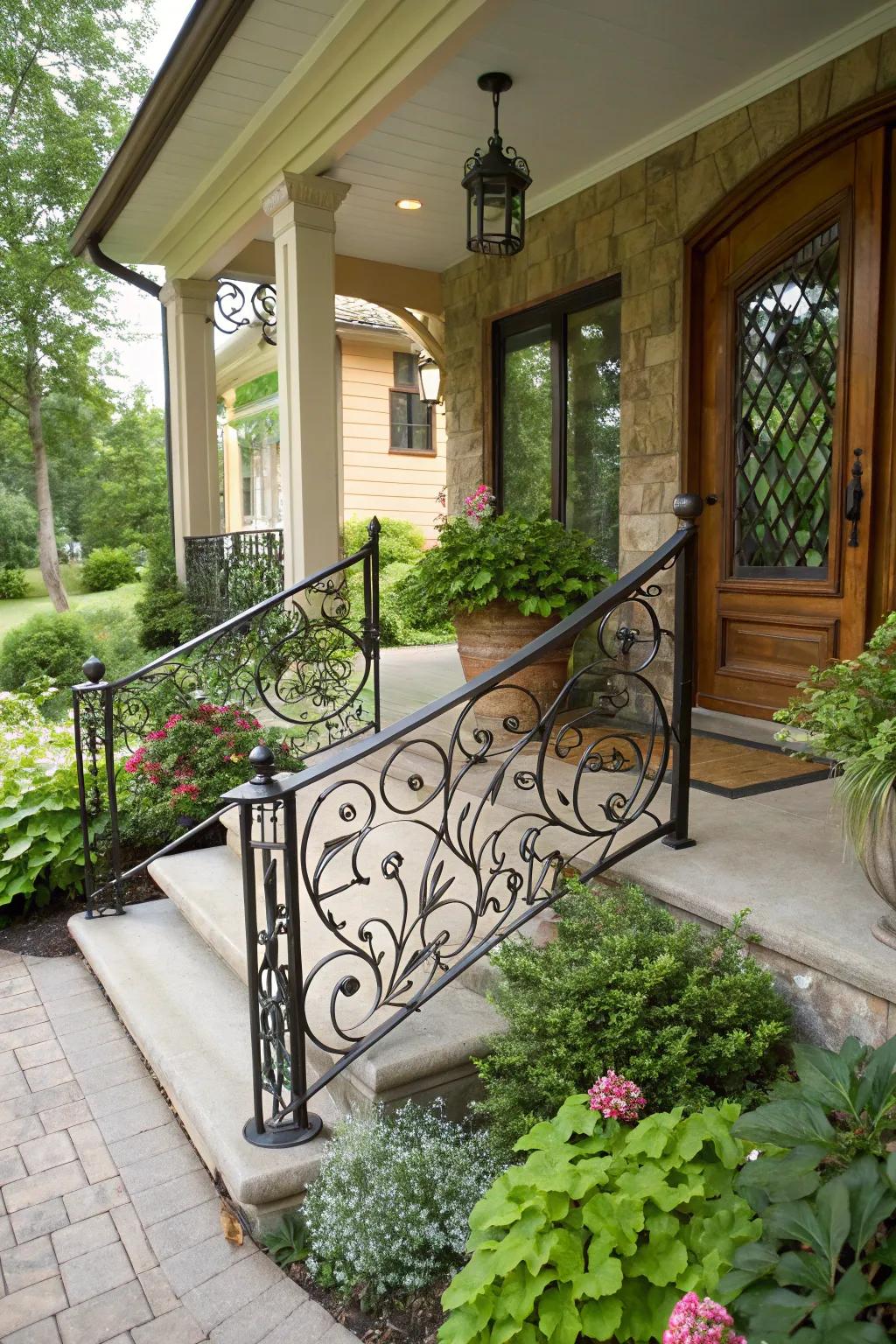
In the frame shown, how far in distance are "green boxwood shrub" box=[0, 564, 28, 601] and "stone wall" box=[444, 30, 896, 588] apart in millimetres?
13405

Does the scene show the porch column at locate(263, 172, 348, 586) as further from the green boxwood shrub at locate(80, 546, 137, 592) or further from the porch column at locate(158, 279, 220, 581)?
the green boxwood shrub at locate(80, 546, 137, 592)

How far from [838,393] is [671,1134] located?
10.4 feet

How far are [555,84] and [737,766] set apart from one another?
10.2 ft

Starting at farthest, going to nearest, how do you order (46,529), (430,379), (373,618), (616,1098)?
(46,529)
(430,379)
(373,618)
(616,1098)

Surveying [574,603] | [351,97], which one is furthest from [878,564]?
[351,97]

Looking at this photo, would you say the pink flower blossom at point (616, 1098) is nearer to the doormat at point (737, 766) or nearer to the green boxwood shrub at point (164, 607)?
→ the doormat at point (737, 766)

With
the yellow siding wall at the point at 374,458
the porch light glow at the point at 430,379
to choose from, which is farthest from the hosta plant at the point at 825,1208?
the yellow siding wall at the point at 374,458

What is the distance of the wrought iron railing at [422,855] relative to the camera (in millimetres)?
2033

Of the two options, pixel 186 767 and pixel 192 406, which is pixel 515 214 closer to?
pixel 186 767

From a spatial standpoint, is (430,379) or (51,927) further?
(430,379)

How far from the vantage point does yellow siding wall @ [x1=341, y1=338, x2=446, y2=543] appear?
11.7 metres

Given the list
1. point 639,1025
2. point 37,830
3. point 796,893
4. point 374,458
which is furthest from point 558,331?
point 374,458

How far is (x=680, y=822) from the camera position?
2.60 m

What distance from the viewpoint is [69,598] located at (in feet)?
53.9
